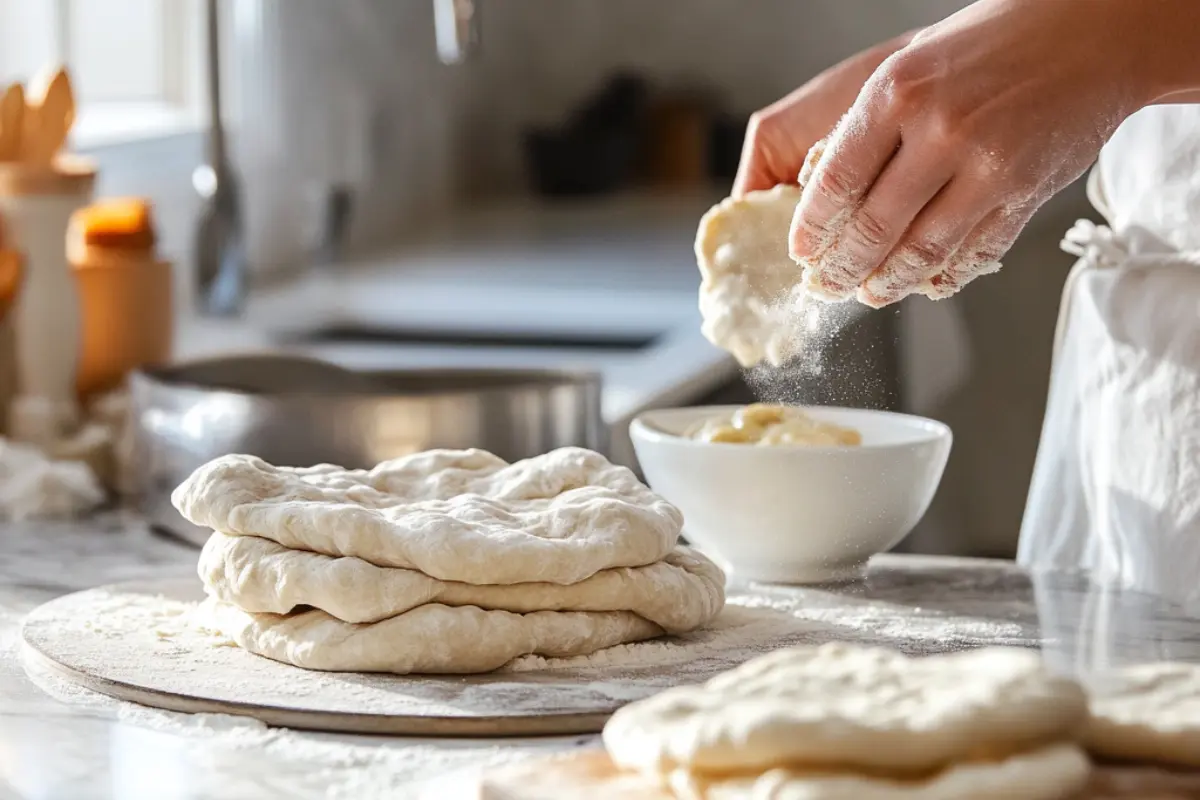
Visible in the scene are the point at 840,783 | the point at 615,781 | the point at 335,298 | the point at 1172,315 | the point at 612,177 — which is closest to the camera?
the point at 840,783

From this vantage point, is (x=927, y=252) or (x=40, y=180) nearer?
(x=927, y=252)

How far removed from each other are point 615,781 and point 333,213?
8.31 ft

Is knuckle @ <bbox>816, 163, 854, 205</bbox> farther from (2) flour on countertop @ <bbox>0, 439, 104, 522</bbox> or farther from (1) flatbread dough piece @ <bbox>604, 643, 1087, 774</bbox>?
(2) flour on countertop @ <bbox>0, 439, 104, 522</bbox>

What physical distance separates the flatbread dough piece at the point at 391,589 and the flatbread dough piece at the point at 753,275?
0.26 metres

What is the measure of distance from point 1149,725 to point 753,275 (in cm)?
61

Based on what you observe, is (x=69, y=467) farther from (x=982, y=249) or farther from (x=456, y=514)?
(x=982, y=249)

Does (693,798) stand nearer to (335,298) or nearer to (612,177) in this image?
(335,298)

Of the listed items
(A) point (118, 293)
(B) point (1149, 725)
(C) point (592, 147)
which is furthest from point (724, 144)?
(B) point (1149, 725)

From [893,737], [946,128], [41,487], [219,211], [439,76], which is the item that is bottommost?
[41,487]

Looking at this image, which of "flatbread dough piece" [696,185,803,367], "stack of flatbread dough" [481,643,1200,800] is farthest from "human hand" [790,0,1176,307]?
"stack of flatbread dough" [481,643,1200,800]

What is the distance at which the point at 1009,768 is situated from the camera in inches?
24.5

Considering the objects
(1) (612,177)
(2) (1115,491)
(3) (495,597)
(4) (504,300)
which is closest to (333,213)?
(4) (504,300)

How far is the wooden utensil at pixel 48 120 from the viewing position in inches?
65.7

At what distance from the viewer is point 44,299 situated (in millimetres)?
1647
